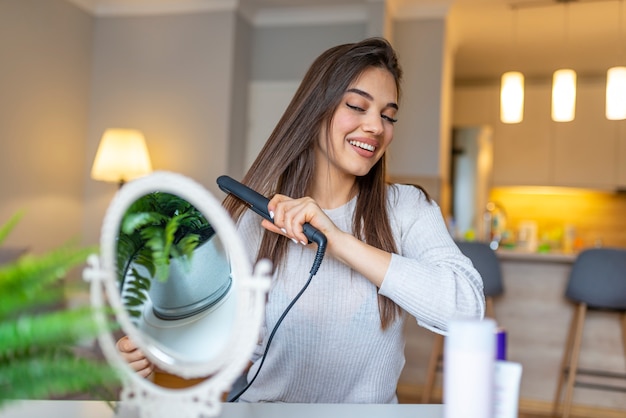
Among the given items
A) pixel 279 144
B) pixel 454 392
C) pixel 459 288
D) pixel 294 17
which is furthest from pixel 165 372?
pixel 294 17

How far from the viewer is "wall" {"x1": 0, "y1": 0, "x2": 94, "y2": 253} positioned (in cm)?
380

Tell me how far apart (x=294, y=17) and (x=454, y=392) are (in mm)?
4340

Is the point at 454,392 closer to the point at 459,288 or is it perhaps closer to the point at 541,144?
the point at 459,288

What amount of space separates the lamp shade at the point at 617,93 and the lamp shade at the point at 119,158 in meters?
2.74

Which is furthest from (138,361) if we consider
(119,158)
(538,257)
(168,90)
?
(168,90)

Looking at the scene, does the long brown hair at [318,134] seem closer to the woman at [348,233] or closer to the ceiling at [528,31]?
the woman at [348,233]

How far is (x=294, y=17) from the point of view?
458 centimetres

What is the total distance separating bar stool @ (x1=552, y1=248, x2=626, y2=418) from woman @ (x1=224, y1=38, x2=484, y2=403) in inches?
83.2

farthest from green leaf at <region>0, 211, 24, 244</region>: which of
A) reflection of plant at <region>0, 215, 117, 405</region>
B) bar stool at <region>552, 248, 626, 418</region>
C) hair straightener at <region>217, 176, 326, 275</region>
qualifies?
bar stool at <region>552, 248, 626, 418</region>

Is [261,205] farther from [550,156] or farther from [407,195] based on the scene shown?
[550,156]

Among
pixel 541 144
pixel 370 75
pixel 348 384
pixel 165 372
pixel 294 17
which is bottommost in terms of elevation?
pixel 348 384

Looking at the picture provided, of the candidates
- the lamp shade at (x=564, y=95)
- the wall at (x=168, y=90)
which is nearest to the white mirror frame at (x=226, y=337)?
the lamp shade at (x=564, y=95)

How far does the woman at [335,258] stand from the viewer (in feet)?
3.56

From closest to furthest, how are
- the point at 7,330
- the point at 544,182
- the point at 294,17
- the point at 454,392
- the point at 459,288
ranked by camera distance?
the point at 7,330 → the point at 454,392 → the point at 459,288 → the point at 294,17 → the point at 544,182
